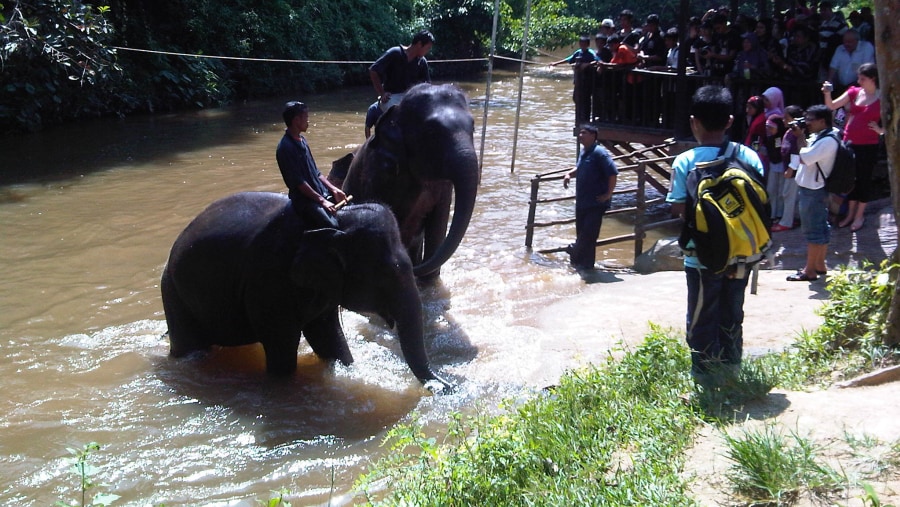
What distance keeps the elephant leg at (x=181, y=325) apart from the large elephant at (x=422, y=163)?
199 centimetres

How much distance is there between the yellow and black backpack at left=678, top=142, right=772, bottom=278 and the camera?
4.38m

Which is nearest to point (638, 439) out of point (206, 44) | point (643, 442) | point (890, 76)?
point (643, 442)

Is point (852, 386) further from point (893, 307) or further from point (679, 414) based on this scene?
point (679, 414)

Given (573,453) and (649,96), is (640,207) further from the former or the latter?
(573,453)

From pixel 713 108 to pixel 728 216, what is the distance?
60 centimetres

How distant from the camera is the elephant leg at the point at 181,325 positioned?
22.2 feet

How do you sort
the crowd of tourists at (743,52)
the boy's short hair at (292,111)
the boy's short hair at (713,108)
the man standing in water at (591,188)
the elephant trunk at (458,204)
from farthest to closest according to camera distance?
the crowd of tourists at (743,52) → the man standing in water at (591,188) → the elephant trunk at (458,204) → the boy's short hair at (292,111) → the boy's short hair at (713,108)

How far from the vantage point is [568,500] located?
11.5 ft

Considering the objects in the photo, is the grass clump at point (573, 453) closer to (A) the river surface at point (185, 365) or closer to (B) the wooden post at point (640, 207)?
(A) the river surface at point (185, 365)

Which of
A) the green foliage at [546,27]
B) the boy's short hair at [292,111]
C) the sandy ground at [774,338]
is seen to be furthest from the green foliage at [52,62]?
the green foliage at [546,27]

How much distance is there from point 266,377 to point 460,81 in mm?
27843

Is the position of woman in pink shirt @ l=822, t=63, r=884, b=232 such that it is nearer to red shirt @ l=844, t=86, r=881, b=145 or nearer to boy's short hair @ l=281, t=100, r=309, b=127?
red shirt @ l=844, t=86, r=881, b=145

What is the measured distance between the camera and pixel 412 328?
5.67 m

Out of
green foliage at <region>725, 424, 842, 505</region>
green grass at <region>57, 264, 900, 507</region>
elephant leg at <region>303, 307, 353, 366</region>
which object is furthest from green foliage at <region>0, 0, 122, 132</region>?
green foliage at <region>725, 424, 842, 505</region>
